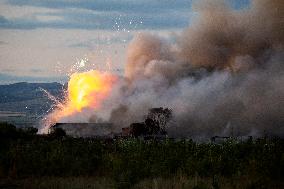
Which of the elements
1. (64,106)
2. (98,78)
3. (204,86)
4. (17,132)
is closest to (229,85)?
(204,86)

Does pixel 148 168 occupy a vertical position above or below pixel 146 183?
above

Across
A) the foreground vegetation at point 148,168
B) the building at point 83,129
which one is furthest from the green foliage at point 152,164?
the building at point 83,129

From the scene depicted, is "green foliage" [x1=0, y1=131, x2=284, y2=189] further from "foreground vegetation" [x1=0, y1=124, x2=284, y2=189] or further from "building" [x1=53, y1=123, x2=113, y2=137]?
"building" [x1=53, y1=123, x2=113, y2=137]

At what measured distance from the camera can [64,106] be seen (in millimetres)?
119250

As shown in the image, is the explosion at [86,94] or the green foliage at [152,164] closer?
the green foliage at [152,164]

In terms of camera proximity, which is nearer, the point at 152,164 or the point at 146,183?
the point at 146,183

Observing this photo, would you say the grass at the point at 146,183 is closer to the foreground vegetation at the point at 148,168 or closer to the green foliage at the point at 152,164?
the foreground vegetation at the point at 148,168

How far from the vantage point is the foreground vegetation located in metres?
26.7

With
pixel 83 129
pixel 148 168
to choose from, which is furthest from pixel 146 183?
pixel 83 129

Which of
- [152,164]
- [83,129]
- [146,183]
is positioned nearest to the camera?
[146,183]

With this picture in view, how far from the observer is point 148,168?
1222 inches

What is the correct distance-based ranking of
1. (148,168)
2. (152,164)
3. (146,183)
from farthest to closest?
1. (152,164)
2. (148,168)
3. (146,183)

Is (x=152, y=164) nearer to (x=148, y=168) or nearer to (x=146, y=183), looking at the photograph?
(x=148, y=168)

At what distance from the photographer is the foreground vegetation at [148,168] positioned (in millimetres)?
26672
